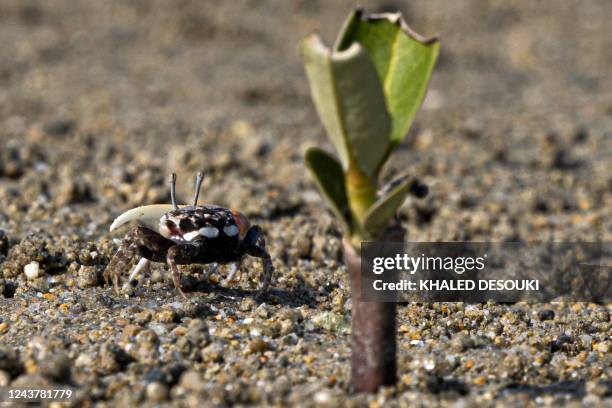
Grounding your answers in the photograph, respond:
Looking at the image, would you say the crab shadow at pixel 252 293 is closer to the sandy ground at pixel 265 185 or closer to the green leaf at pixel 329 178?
the sandy ground at pixel 265 185

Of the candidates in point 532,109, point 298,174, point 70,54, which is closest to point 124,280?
point 298,174

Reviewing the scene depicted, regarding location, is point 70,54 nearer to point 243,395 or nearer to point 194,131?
point 194,131

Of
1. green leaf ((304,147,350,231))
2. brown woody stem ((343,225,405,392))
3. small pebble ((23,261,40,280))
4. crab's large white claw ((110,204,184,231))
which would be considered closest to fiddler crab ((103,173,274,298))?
crab's large white claw ((110,204,184,231))

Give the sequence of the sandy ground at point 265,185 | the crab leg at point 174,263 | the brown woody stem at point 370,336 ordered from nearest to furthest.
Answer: the brown woody stem at point 370,336 < the sandy ground at point 265,185 < the crab leg at point 174,263

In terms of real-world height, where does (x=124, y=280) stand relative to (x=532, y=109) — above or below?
below

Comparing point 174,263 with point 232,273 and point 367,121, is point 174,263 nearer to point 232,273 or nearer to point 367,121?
point 232,273

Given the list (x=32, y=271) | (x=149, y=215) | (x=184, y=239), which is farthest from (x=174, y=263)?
(x=32, y=271)

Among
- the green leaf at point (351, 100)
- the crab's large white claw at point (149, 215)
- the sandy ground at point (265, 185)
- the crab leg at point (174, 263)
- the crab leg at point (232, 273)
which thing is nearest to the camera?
the green leaf at point (351, 100)

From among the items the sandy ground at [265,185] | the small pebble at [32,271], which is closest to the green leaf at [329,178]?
the sandy ground at [265,185]

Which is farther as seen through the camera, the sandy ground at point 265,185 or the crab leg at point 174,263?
the crab leg at point 174,263
